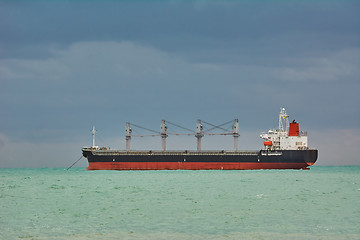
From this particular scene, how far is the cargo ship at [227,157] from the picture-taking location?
319ft

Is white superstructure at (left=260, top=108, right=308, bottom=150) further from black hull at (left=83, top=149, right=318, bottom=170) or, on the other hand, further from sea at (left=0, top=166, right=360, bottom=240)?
sea at (left=0, top=166, right=360, bottom=240)

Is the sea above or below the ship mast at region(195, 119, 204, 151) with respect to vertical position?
below

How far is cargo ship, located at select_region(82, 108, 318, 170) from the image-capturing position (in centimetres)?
9725

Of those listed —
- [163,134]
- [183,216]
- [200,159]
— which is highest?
[163,134]

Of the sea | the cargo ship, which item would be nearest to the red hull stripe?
the cargo ship

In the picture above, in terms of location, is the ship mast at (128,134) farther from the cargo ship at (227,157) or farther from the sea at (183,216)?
the sea at (183,216)

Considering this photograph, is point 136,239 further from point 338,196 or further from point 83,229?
point 338,196

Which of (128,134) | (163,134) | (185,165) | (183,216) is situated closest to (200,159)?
(185,165)

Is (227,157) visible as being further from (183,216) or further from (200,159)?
(183,216)

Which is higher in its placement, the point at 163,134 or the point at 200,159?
the point at 163,134

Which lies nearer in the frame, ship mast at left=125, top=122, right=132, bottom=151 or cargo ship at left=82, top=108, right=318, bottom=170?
cargo ship at left=82, top=108, right=318, bottom=170

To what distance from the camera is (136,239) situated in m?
22.2

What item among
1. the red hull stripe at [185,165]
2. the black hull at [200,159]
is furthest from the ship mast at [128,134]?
the red hull stripe at [185,165]

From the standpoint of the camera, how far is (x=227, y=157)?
98.8 metres
